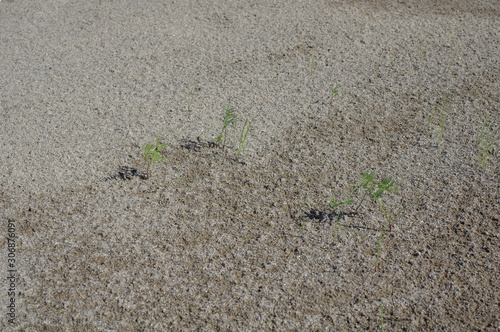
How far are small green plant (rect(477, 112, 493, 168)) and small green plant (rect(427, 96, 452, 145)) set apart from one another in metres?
0.24

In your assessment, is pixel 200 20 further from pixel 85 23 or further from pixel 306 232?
pixel 306 232

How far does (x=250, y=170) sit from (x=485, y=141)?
1.56 meters

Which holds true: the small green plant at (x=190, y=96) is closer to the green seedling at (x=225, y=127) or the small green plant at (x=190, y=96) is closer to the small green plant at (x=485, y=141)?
the green seedling at (x=225, y=127)

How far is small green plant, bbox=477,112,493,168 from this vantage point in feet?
11.3

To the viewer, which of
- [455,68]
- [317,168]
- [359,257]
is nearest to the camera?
[359,257]

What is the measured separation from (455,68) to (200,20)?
2329mm

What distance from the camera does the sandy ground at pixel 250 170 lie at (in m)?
2.52

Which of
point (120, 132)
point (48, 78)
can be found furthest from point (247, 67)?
point (48, 78)

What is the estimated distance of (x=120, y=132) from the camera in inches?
145

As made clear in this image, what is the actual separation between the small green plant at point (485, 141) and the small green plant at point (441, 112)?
0.24 m

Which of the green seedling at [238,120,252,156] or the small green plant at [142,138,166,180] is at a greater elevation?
the green seedling at [238,120,252,156]

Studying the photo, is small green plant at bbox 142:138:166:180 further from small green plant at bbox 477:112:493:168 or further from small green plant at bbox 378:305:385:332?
small green plant at bbox 477:112:493:168

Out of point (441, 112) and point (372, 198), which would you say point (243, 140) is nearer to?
point (372, 198)

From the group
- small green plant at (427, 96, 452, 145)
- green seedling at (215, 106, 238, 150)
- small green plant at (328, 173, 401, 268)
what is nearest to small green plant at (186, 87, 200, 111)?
green seedling at (215, 106, 238, 150)
